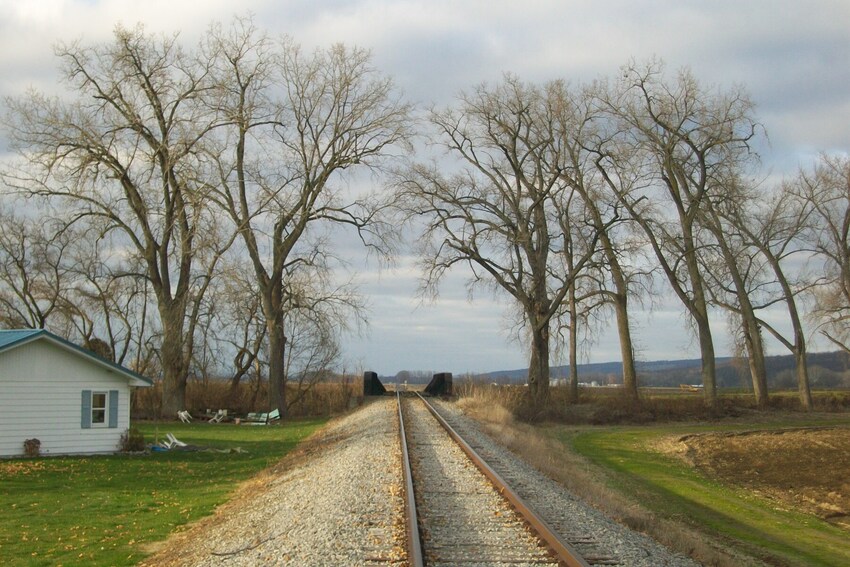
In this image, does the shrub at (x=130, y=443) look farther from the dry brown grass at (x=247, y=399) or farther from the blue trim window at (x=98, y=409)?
the dry brown grass at (x=247, y=399)

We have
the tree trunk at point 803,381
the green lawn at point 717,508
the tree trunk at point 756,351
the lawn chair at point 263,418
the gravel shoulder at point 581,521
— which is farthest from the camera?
the tree trunk at point 756,351

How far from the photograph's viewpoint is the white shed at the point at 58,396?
23391 millimetres

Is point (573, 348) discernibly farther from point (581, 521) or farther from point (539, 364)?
point (581, 521)

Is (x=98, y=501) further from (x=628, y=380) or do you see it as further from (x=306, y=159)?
(x=628, y=380)

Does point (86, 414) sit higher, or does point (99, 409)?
point (99, 409)

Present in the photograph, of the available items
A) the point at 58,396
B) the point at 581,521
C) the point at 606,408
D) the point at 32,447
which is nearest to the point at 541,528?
the point at 581,521

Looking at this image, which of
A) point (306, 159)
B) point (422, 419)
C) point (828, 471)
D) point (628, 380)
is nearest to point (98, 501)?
point (422, 419)

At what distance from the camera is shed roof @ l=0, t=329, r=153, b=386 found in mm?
23312

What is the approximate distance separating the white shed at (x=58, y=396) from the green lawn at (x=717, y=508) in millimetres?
15263

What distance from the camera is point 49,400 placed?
2430 cm

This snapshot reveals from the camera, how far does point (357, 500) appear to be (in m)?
11.8

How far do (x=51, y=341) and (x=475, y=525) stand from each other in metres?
18.7

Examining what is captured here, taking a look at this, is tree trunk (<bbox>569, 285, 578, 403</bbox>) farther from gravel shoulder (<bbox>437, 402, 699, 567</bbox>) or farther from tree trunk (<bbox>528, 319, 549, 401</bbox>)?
gravel shoulder (<bbox>437, 402, 699, 567</bbox>)

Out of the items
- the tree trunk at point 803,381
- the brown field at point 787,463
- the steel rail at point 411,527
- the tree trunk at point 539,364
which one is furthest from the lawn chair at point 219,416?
the tree trunk at point 803,381
